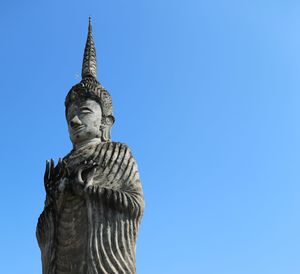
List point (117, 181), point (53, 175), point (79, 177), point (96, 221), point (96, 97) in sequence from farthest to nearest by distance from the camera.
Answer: point (96, 97)
point (53, 175)
point (117, 181)
point (79, 177)
point (96, 221)

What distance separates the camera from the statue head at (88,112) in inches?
311

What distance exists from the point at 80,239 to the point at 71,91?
9.61 feet

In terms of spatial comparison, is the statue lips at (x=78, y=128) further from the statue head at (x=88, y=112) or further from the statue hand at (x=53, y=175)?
the statue hand at (x=53, y=175)

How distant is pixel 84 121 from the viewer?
26.0 feet

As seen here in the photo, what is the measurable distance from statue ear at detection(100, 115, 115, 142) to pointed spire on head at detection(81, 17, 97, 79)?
44.2 inches

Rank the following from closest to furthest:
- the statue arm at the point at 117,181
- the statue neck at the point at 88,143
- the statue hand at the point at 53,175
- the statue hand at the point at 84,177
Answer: the statue arm at the point at 117,181, the statue hand at the point at 84,177, the statue hand at the point at 53,175, the statue neck at the point at 88,143

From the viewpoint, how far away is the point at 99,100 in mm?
8242

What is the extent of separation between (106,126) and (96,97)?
551mm

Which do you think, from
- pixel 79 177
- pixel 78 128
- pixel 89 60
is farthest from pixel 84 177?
pixel 89 60

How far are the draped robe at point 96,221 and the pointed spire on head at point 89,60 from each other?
7.79 feet

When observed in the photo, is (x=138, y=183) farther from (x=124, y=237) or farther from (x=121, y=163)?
(x=124, y=237)

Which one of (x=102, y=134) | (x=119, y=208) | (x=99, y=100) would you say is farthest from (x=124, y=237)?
(x=99, y=100)

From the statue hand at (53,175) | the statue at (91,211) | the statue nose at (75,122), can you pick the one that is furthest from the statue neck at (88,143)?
the statue hand at (53,175)

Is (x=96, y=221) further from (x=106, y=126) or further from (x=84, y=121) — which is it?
(x=106, y=126)
